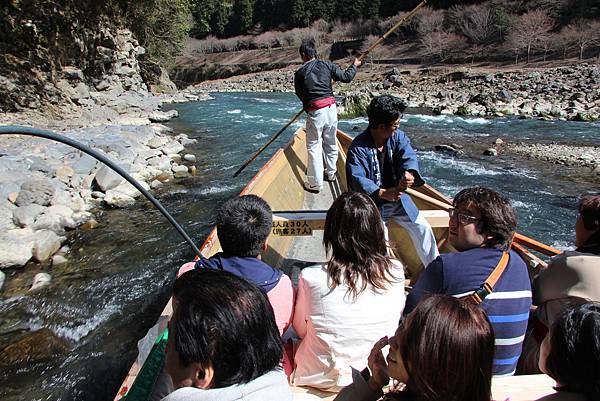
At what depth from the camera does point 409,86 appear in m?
29.2

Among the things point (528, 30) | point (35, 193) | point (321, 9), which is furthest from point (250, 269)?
point (321, 9)

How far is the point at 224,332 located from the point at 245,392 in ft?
0.55

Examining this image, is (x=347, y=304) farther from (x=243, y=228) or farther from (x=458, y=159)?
(x=458, y=159)

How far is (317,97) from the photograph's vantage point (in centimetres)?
470

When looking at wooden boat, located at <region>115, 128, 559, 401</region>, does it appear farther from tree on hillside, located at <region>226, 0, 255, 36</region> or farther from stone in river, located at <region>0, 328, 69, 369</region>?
tree on hillside, located at <region>226, 0, 255, 36</region>

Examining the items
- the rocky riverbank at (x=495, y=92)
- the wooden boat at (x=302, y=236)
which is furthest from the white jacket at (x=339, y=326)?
the rocky riverbank at (x=495, y=92)

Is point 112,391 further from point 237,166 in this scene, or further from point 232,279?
point 237,166

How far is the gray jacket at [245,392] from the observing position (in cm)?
111

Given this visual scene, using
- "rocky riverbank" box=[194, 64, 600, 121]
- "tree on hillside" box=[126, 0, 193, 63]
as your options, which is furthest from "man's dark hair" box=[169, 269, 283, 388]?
"tree on hillside" box=[126, 0, 193, 63]

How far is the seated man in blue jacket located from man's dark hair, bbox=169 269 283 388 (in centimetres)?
188

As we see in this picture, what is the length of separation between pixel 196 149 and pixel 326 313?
1055cm

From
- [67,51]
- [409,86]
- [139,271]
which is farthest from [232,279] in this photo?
[409,86]

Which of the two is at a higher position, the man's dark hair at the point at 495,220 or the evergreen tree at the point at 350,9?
the evergreen tree at the point at 350,9

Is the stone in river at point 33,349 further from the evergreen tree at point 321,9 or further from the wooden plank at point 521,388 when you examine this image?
the evergreen tree at point 321,9
